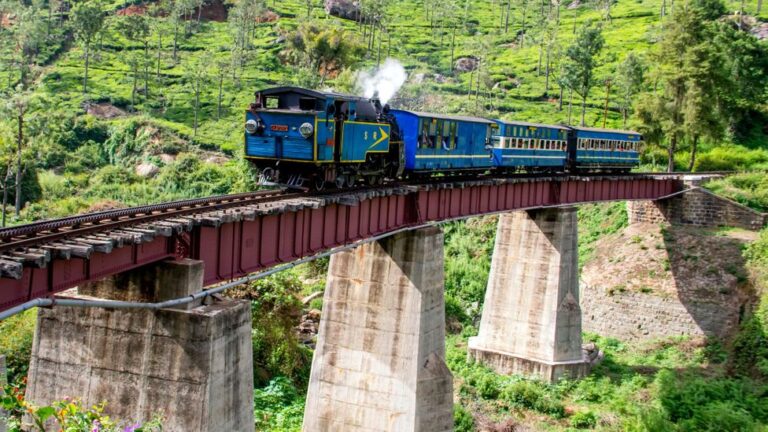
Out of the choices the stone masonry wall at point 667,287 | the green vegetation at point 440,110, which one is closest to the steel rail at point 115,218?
the green vegetation at point 440,110

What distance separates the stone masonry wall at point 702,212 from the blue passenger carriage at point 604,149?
384cm

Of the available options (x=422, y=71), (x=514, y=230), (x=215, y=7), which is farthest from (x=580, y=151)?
(x=215, y=7)

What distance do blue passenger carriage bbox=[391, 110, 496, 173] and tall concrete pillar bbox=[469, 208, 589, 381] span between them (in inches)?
202

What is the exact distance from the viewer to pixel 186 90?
84.7 meters

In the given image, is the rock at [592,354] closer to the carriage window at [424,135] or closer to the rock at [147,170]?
the carriage window at [424,135]

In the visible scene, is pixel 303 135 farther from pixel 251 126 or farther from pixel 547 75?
pixel 547 75

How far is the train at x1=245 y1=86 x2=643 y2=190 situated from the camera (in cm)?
2091

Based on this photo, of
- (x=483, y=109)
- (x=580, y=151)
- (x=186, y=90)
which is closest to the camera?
(x=580, y=151)

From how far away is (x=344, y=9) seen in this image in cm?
11519

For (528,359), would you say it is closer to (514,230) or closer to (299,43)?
(514,230)

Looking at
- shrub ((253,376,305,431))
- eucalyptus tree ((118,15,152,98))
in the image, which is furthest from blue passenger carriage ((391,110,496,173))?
eucalyptus tree ((118,15,152,98))

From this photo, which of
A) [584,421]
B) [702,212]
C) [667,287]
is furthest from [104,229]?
[702,212]

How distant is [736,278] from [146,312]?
37.1 metres

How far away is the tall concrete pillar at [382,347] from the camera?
85.0 ft
